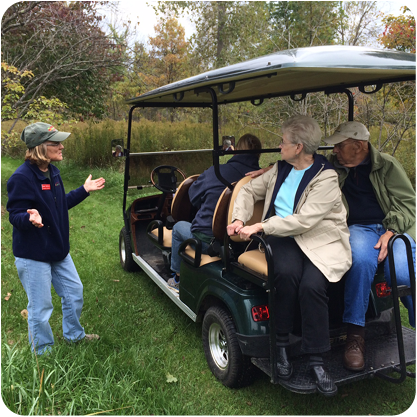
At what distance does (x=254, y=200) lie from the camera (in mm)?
2992

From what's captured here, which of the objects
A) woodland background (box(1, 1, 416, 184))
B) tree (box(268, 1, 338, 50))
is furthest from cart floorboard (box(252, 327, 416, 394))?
tree (box(268, 1, 338, 50))

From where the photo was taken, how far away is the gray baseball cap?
9.72 ft

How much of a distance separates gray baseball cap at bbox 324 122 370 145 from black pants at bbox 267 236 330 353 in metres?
0.98

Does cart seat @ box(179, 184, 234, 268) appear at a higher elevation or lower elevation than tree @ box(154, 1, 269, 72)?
lower

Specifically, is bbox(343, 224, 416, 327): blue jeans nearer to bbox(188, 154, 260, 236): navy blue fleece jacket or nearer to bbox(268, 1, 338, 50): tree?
bbox(188, 154, 260, 236): navy blue fleece jacket

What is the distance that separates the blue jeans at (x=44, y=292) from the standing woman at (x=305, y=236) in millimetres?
1374

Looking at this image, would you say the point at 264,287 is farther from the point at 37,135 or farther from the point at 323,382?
the point at 37,135

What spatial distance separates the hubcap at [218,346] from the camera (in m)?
2.96

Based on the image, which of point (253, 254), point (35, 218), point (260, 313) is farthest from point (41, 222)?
point (260, 313)

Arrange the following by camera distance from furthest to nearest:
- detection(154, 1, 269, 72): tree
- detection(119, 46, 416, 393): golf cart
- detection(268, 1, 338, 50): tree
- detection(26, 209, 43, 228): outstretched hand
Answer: detection(154, 1, 269, 72): tree → detection(268, 1, 338, 50): tree → detection(26, 209, 43, 228): outstretched hand → detection(119, 46, 416, 393): golf cart

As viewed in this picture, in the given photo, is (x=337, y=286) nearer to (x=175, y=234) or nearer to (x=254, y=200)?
(x=254, y=200)

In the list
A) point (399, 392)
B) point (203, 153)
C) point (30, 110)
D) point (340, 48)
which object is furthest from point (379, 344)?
point (30, 110)

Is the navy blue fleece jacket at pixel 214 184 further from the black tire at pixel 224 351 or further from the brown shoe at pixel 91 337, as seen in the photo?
the brown shoe at pixel 91 337

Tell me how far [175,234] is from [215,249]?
0.72 metres
